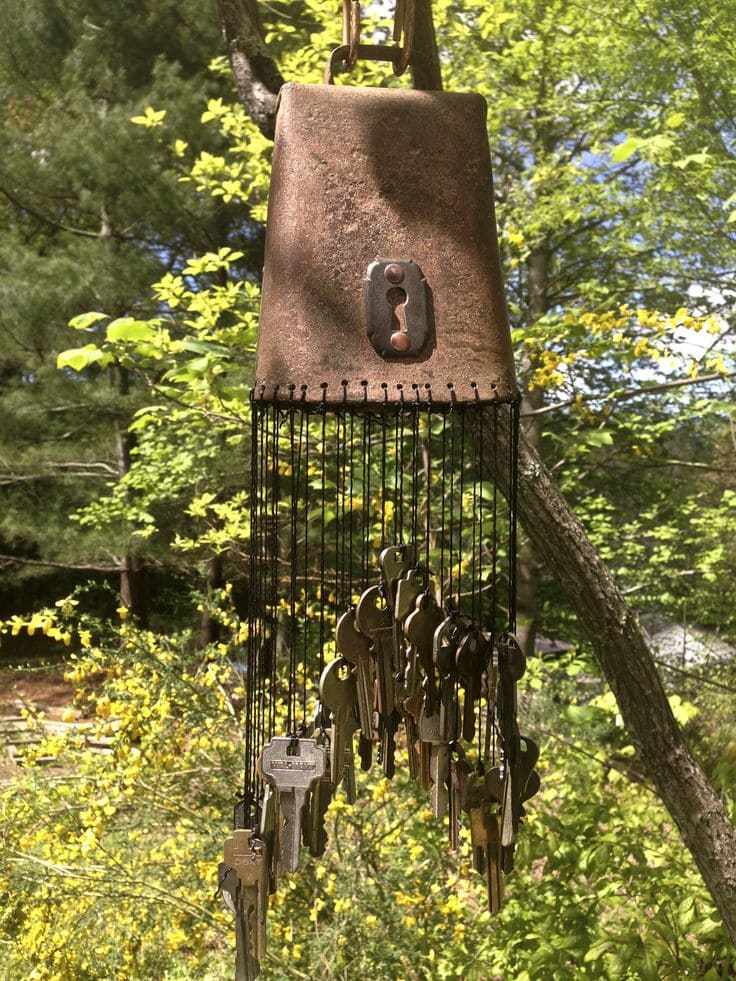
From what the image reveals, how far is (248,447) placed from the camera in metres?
4.75

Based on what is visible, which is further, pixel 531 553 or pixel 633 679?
pixel 531 553

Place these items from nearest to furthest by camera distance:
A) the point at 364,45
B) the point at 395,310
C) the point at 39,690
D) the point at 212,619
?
the point at 395,310
the point at 364,45
the point at 212,619
the point at 39,690

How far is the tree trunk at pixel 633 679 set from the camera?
190cm

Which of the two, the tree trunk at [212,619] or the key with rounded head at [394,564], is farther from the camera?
the tree trunk at [212,619]

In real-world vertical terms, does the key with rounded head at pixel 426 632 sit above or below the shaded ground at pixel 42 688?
above

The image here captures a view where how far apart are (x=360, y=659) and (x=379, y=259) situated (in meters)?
0.59

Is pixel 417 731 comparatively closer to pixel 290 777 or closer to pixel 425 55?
pixel 290 777

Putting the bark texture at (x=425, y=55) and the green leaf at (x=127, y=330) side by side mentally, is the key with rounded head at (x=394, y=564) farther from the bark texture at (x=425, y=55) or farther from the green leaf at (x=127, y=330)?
the green leaf at (x=127, y=330)

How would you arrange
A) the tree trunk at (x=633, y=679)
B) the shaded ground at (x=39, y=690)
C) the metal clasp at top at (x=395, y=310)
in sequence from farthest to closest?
the shaded ground at (x=39, y=690), the tree trunk at (x=633, y=679), the metal clasp at top at (x=395, y=310)

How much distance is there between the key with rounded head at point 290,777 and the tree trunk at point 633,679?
88 cm

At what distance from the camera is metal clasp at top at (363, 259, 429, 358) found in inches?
44.1

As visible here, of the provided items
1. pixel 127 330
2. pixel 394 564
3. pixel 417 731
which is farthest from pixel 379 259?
pixel 127 330

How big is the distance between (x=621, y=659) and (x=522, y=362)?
1896 mm

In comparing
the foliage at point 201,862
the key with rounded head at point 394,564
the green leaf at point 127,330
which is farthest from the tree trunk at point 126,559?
the key with rounded head at point 394,564
